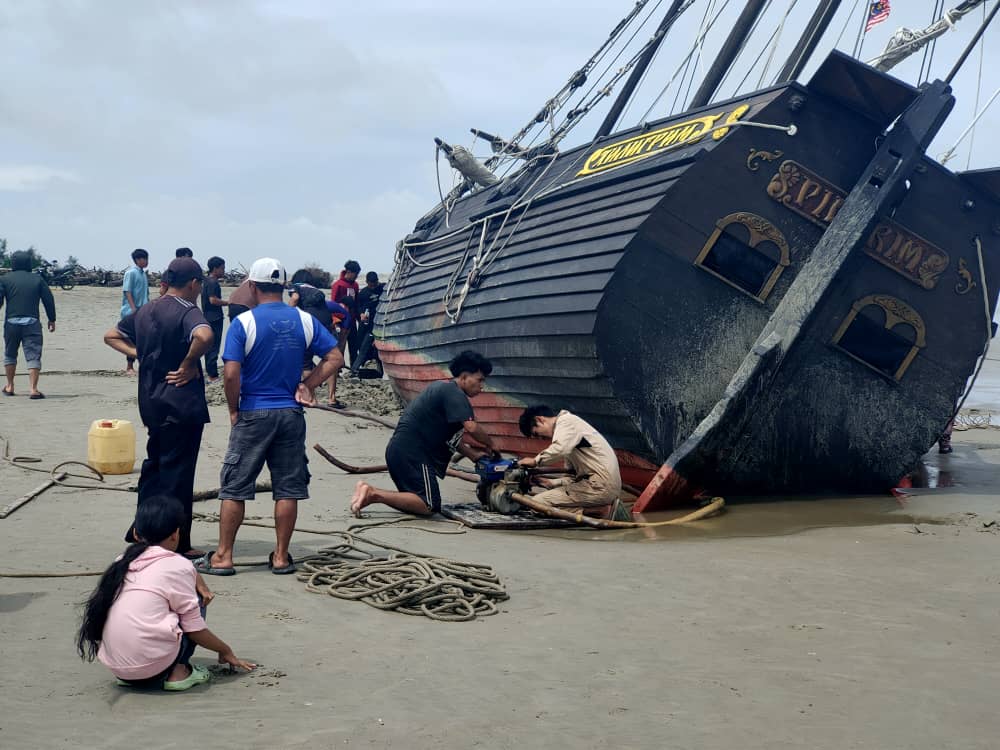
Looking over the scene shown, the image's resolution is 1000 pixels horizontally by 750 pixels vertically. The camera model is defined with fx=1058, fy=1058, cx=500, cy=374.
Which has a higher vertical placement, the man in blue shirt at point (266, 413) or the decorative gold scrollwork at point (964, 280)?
the decorative gold scrollwork at point (964, 280)

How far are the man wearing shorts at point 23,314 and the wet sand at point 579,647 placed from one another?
5.90m

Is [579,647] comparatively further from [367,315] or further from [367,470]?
[367,315]

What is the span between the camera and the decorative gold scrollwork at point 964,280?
8.56m

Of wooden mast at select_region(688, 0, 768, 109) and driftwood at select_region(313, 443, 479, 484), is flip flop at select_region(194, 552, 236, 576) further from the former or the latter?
wooden mast at select_region(688, 0, 768, 109)

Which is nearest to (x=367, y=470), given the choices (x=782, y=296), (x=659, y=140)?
(x=782, y=296)

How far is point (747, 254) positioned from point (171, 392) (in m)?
4.82

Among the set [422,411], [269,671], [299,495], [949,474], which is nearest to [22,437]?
[422,411]

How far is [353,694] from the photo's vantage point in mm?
3668

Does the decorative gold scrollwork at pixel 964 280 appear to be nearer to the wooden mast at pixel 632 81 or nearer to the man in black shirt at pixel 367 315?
the wooden mast at pixel 632 81

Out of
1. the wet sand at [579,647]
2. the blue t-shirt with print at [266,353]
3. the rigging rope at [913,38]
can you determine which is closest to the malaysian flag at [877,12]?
the rigging rope at [913,38]

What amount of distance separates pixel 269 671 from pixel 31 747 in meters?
0.95

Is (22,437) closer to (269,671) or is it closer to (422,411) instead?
(422,411)

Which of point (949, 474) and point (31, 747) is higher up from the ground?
point (949, 474)

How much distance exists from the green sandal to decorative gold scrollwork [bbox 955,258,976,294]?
6.99 m
